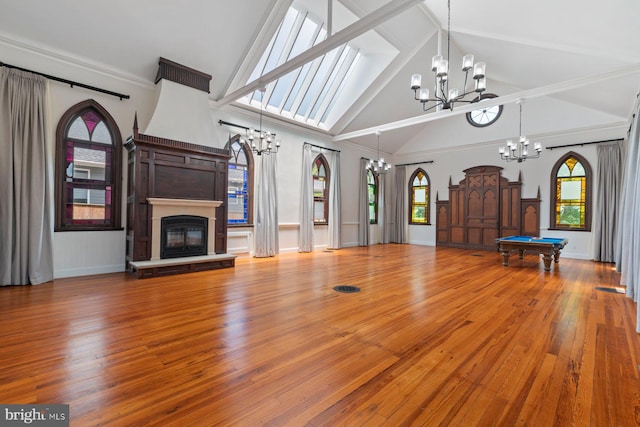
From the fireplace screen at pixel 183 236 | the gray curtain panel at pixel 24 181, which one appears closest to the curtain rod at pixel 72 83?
the gray curtain panel at pixel 24 181

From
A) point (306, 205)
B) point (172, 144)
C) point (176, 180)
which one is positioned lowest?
point (306, 205)

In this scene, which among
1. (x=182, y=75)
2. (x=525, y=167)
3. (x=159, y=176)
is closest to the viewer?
(x=159, y=176)

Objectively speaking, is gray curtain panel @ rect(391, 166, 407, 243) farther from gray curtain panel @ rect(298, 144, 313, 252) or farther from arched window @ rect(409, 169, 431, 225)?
gray curtain panel @ rect(298, 144, 313, 252)

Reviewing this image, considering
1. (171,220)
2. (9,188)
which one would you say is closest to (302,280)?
(171,220)

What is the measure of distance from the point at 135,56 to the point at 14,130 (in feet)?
7.08

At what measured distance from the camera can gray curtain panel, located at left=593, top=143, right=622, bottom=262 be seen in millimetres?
6973

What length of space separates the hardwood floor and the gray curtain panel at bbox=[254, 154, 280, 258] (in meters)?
2.90

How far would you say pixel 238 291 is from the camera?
4051mm

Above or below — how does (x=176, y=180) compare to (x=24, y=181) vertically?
above

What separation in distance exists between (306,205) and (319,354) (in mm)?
6170

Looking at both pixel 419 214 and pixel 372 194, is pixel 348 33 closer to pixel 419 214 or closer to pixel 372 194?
pixel 372 194

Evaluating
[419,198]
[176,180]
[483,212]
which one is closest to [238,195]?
[176,180]

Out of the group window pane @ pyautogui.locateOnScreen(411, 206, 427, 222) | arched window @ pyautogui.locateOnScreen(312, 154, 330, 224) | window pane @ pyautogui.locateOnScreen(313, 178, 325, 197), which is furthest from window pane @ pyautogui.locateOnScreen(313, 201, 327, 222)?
window pane @ pyautogui.locateOnScreen(411, 206, 427, 222)

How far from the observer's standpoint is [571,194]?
791cm
